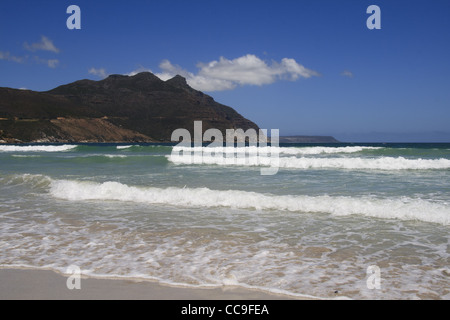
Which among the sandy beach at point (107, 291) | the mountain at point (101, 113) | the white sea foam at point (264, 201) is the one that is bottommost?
the sandy beach at point (107, 291)

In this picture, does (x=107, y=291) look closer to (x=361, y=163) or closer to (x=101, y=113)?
(x=361, y=163)

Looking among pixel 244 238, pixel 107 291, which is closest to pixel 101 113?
pixel 244 238

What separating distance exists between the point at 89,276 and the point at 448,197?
8.84 m

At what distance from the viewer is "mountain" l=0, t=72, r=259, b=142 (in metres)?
106

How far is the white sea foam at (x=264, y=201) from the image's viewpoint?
7.12 meters

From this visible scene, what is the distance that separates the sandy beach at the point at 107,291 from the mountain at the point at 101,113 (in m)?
104

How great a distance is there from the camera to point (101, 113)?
144 meters

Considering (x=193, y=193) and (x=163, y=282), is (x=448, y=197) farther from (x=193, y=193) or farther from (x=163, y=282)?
(x=163, y=282)

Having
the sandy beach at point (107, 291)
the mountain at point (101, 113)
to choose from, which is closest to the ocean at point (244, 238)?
the sandy beach at point (107, 291)

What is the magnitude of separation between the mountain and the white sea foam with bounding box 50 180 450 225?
321ft

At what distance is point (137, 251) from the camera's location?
197 inches

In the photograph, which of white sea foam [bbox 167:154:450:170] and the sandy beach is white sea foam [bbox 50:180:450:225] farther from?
white sea foam [bbox 167:154:450:170]

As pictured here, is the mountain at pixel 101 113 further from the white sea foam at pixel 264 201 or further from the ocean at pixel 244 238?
the ocean at pixel 244 238
